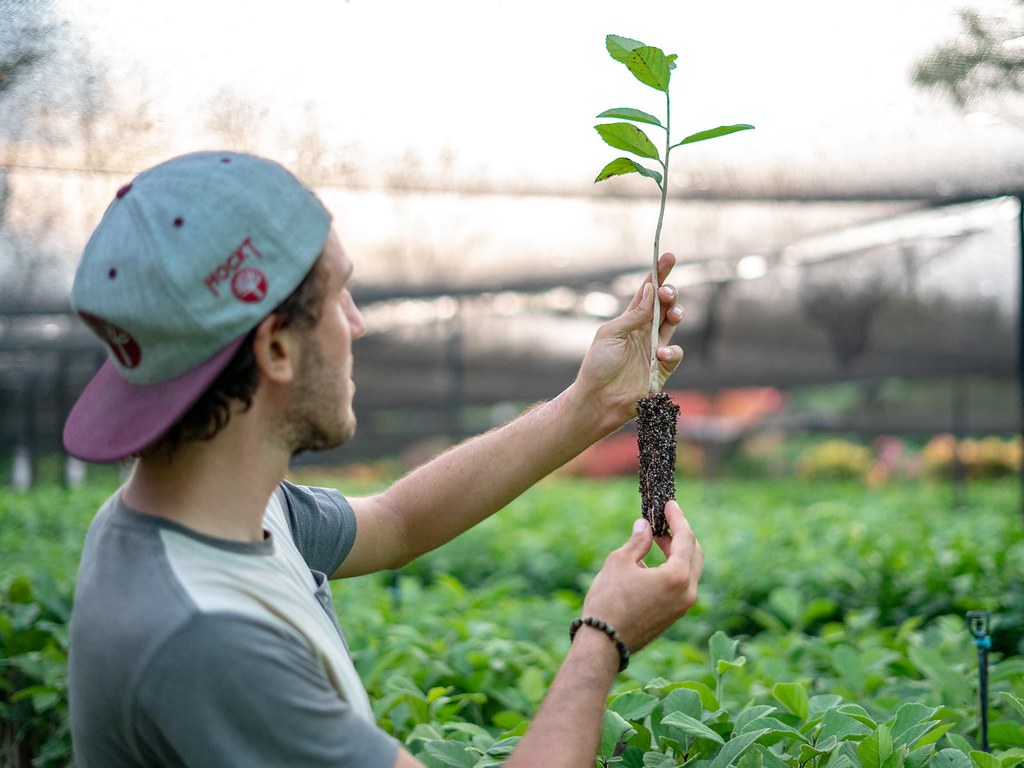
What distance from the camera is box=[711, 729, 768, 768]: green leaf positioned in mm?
1528

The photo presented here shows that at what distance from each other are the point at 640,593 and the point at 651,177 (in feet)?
2.20

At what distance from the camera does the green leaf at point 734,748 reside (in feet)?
5.01

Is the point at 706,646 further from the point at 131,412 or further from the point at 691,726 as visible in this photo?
the point at 131,412

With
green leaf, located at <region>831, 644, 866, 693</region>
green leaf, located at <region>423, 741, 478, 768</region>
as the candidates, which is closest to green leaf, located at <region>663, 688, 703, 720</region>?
green leaf, located at <region>423, 741, 478, 768</region>

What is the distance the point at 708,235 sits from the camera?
5.65 meters

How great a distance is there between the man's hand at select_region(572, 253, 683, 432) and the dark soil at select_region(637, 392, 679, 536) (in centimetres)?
11

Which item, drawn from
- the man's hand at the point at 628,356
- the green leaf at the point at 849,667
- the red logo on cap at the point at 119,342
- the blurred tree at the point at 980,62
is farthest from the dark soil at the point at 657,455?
the blurred tree at the point at 980,62

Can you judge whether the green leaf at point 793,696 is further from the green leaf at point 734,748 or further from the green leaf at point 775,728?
the green leaf at point 734,748

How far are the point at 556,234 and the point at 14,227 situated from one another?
2.98 m

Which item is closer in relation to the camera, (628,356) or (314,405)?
(314,405)

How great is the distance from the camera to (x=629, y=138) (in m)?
Result: 1.66

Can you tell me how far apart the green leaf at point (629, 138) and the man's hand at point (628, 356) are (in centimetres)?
19

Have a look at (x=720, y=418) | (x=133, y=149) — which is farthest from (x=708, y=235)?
(x=720, y=418)

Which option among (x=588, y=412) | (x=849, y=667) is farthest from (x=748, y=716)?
(x=849, y=667)
